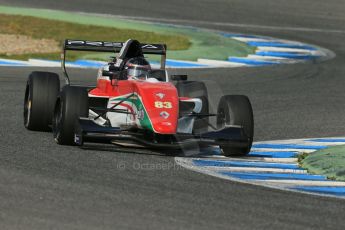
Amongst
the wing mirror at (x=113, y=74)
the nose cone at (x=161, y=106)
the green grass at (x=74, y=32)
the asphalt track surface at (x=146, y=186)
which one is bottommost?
the asphalt track surface at (x=146, y=186)

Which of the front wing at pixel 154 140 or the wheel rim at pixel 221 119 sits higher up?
the wheel rim at pixel 221 119

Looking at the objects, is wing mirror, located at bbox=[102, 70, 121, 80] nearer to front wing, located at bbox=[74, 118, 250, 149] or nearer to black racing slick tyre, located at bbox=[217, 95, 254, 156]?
front wing, located at bbox=[74, 118, 250, 149]

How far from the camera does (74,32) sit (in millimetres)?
22328

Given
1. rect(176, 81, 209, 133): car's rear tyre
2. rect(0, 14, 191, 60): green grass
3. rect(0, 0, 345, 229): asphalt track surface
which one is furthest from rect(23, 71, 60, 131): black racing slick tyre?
rect(0, 14, 191, 60): green grass

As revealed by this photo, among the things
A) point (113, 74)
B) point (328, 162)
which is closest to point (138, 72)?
point (113, 74)

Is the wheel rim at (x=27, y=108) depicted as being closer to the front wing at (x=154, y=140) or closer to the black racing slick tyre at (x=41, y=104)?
the black racing slick tyre at (x=41, y=104)

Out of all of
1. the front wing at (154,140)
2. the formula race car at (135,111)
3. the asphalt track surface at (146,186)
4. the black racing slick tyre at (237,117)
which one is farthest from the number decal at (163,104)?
the black racing slick tyre at (237,117)

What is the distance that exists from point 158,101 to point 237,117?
92cm

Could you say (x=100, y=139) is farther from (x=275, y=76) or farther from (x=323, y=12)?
(x=323, y=12)

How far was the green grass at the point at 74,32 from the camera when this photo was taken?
70.7ft

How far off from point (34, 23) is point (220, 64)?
556 centimetres

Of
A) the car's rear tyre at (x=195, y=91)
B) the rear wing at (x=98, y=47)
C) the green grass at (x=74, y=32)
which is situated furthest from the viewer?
the green grass at (x=74, y=32)

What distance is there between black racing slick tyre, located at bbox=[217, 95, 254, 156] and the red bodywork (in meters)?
0.61

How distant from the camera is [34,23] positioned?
76.1ft
